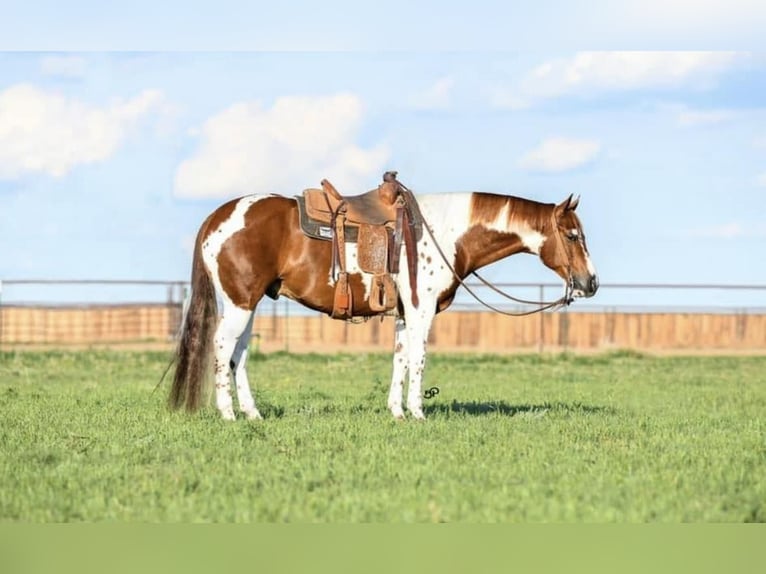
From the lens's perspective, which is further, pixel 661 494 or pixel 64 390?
pixel 64 390

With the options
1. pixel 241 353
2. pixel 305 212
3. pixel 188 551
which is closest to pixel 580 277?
pixel 305 212

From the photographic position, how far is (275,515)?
17.6ft

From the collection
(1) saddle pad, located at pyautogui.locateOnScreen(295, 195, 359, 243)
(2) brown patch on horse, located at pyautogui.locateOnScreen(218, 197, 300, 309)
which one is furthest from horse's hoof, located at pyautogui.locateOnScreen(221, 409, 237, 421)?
(1) saddle pad, located at pyautogui.locateOnScreen(295, 195, 359, 243)

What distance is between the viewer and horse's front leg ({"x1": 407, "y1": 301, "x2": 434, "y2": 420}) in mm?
9305

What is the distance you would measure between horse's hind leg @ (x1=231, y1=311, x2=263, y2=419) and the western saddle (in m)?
0.87

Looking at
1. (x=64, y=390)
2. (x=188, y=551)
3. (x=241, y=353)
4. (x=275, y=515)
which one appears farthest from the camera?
(x=64, y=390)

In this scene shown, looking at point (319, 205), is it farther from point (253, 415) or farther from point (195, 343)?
point (253, 415)

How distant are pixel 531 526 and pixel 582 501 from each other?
88cm

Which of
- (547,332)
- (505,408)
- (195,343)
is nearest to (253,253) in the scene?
(195,343)

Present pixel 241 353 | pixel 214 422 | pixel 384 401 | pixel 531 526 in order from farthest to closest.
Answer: pixel 384 401
pixel 241 353
pixel 214 422
pixel 531 526

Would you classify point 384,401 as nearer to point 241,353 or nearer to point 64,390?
point 241,353

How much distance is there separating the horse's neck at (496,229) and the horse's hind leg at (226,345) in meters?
2.09

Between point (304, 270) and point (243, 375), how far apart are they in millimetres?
1128

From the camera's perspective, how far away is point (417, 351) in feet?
30.6
